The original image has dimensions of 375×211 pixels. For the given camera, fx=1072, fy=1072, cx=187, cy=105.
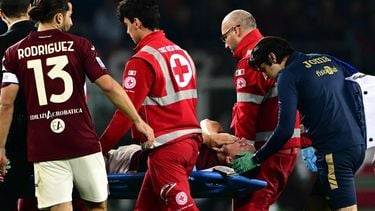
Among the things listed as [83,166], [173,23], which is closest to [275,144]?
[83,166]

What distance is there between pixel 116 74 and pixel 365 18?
361 centimetres

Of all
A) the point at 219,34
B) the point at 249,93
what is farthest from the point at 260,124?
the point at 219,34

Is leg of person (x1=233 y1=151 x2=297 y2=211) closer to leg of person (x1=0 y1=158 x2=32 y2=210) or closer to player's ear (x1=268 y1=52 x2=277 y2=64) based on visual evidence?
player's ear (x1=268 y1=52 x2=277 y2=64)

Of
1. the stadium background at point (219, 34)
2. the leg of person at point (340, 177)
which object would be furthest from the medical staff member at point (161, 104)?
the stadium background at point (219, 34)

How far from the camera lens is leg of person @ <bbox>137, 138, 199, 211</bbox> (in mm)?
6340

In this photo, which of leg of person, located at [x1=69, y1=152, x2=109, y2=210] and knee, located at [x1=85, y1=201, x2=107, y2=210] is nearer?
leg of person, located at [x1=69, y1=152, x2=109, y2=210]

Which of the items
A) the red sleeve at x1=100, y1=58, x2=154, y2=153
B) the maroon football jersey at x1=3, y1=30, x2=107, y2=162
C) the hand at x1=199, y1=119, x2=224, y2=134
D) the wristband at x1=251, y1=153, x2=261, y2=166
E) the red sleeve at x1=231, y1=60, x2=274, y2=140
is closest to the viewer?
the maroon football jersey at x1=3, y1=30, x2=107, y2=162

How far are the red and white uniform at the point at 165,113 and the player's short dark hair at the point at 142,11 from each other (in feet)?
0.25

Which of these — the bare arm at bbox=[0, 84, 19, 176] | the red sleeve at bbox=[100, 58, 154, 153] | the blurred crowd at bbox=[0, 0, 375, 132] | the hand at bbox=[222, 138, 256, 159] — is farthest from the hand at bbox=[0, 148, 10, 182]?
the blurred crowd at bbox=[0, 0, 375, 132]

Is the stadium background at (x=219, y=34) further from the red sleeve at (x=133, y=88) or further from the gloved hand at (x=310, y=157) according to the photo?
the red sleeve at (x=133, y=88)

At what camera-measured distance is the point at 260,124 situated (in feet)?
23.2

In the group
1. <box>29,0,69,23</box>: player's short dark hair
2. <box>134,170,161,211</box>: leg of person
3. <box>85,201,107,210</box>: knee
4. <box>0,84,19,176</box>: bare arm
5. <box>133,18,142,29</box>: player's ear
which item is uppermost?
<box>29,0,69,23</box>: player's short dark hair

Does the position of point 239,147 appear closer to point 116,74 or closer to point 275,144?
point 275,144

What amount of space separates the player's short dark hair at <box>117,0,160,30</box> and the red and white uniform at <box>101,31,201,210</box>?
8cm
